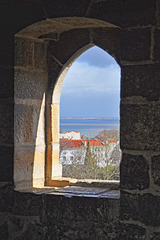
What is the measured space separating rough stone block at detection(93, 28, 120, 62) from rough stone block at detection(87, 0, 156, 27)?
1.25ft

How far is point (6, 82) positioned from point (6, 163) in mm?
635

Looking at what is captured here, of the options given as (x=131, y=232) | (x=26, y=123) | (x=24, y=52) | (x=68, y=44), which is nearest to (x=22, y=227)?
(x=26, y=123)

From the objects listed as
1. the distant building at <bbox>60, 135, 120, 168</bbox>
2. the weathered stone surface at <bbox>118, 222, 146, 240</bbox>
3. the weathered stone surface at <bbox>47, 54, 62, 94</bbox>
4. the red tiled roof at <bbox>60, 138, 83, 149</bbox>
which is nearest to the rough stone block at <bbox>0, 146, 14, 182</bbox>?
the weathered stone surface at <bbox>47, 54, 62, 94</bbox>

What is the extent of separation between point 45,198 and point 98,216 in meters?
0.44

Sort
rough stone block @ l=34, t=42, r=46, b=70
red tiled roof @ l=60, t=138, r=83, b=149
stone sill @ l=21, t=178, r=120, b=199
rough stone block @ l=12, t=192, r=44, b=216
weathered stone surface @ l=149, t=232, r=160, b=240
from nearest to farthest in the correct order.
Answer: weathered stone surface @ l=149, t=232, r=160, b=240, stone sill @ l=21, t=178, r=120, b=199, rough stone block @ l=12, t=192, r=44, b=216, rough stone block @ l=34, t=42, r=46, b=70, red tiled roof @ l=60, t=138, r=83, b=149

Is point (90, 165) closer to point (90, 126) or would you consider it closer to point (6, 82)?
point (6, 82)

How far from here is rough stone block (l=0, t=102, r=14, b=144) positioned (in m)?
3.68

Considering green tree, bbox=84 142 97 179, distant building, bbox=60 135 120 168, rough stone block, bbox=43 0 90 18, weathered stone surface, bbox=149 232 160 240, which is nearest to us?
weathered stone surface, bbox=149 232 160 240

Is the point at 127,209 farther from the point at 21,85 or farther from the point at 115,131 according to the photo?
the point at 115,131

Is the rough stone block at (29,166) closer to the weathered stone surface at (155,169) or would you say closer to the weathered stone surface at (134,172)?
the weathered stone surface at (134,172)

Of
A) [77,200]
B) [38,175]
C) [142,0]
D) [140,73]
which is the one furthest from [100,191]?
[142,0]

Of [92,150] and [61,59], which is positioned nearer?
[61,59]

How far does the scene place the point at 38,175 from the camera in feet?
12.8

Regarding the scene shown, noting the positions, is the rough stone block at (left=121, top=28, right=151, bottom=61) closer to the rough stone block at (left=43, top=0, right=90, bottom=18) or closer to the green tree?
the rough stone block at (left=43, top=0, right=90, bottom=18)
